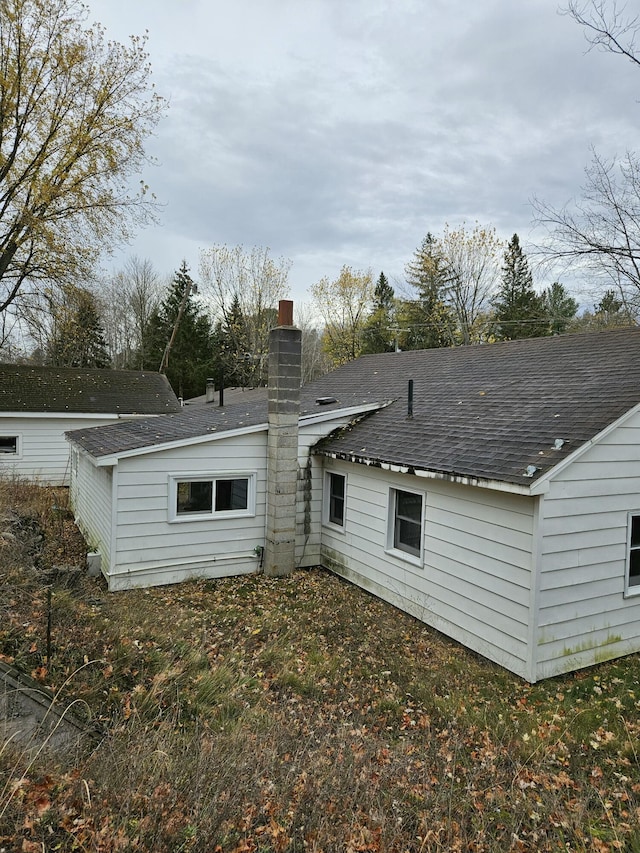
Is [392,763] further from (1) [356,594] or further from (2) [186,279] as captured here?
(2) [186,279]

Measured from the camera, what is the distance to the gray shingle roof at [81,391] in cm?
1941

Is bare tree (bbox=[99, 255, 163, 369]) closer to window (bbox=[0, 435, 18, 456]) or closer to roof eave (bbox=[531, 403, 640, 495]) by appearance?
window (bbox=[0, 435, 18, 456])

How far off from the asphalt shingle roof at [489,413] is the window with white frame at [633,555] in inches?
67.4

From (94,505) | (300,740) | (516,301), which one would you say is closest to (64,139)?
(94,505)

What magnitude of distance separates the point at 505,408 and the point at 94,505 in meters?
8.93

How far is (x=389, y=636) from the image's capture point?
24.6ft

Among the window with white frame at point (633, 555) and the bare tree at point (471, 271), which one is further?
the bare tree at point (471, 271)

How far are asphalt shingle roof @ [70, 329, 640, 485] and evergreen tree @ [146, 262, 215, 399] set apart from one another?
27150mm

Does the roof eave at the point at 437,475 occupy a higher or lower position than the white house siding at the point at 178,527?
higher

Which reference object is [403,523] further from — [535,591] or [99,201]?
[99,201]

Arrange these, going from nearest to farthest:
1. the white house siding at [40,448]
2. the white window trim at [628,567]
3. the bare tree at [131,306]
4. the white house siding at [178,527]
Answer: the white window trim at [628,567] < the white house siding at [178,527] < the white house siding at [40,448] < the bare tree at [131,306]

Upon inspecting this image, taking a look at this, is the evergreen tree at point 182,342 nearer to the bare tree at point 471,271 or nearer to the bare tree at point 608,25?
the bare tree at point 471,271

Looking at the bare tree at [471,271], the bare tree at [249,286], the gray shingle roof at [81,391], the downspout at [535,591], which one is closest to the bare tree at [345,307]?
the bare tree at [249,286]

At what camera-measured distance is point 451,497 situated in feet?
24.8
